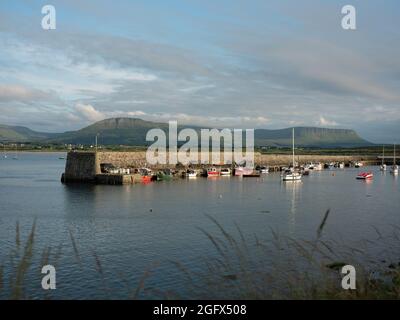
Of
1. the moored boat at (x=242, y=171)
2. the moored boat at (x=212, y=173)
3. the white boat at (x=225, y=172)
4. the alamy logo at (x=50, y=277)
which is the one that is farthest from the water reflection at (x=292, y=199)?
the alamy logo at (x=50, y=277)

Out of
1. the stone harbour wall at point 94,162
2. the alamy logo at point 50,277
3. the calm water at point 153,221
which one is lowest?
the calm water at point 153,221

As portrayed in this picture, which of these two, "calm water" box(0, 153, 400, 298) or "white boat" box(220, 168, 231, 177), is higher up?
"white boat" box(220, 168, 231, 177)

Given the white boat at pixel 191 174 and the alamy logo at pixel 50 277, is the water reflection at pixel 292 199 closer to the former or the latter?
the white boat at pixel 191 174

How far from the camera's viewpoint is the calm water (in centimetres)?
1953

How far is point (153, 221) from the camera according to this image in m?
35.1

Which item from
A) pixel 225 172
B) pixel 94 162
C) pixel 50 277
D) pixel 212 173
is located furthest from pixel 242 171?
pixel 50 277

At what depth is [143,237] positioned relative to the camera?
92.9ft

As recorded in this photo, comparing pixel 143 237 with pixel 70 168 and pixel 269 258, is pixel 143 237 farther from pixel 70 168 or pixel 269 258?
pixel 70 168

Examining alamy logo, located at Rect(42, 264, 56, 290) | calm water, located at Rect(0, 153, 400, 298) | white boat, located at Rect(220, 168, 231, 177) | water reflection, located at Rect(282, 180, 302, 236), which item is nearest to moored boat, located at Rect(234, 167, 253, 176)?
white boat, located at Rect(220, 168, 231, 177)

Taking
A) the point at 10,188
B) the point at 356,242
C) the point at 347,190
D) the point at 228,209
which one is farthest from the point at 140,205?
the point at 347,190

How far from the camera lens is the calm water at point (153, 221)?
19.5 m

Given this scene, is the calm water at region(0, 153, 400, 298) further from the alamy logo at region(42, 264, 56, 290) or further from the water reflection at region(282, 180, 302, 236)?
the alamy logo at region(42, 264, 56, 290)

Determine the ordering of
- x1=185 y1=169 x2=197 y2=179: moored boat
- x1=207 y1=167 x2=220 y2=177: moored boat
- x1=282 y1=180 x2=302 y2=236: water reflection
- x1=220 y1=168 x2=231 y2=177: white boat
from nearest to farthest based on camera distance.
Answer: x1=282 y1=180 x2=302 y2=236: water reflection < x1=185 y1=169 x2=197 y2=179: moored boat < x1=207 y1=167 x2=220 y2=177: moored boat < x1=220 y1=168 x2=231 y2=177: white boat
